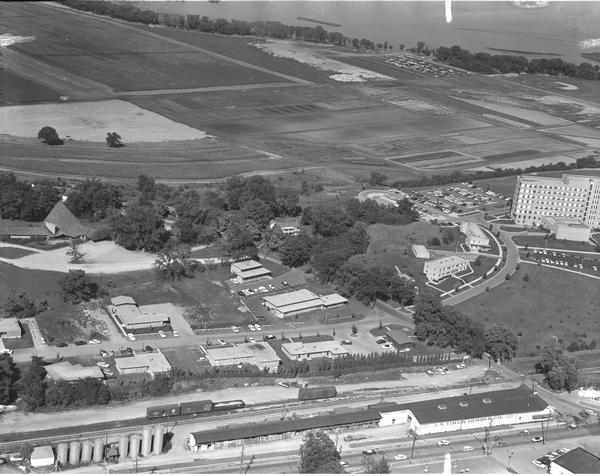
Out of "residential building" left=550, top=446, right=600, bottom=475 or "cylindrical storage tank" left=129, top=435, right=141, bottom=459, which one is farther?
"residential building" left=550, top=446, right=600, bottom=475

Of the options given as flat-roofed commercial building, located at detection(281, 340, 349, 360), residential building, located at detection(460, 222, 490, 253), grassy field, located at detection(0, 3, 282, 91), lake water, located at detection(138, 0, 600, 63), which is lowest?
flat-roofed commercial building, located at detection(281, 340, 349, 360)

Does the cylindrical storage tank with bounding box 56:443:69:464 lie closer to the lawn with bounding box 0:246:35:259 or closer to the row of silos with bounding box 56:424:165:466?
the row of silos with bounding box 56:424:165:466

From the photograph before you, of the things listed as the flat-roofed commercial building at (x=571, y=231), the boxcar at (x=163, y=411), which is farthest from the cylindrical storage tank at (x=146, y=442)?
the flat-roofed commercial building at (x=571, y=231)

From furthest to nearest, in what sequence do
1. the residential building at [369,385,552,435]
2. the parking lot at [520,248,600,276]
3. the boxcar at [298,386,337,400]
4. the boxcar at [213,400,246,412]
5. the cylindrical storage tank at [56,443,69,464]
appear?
the parking lot at [520,248,600,276], the boxcar at [298,386,337,400], the boxcar at [213,400,246,412], the residential building at [369,385,552,435], the cylindrical storage tank at [56,443,69,464]

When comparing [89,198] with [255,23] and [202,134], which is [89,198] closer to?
[202,134]

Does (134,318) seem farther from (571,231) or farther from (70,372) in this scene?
(571,231)

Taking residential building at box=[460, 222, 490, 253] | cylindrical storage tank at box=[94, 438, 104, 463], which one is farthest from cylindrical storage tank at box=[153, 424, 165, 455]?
residential building at box=[460, 222, 490, 253]

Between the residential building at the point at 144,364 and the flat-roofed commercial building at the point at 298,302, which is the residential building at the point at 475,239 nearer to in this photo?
the flat-roofed commercial building at the point at 298,302
